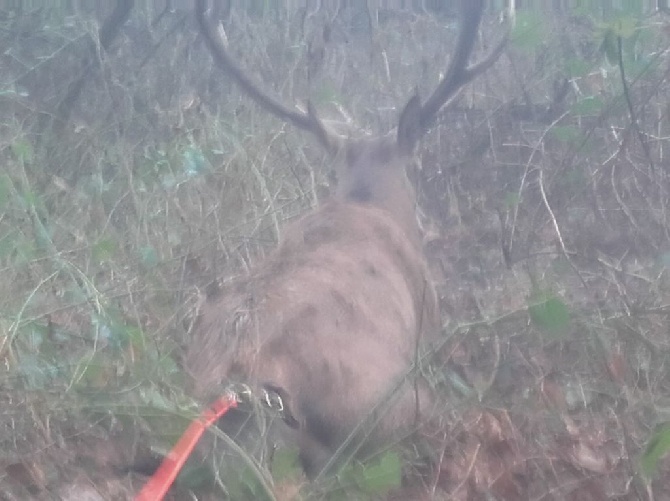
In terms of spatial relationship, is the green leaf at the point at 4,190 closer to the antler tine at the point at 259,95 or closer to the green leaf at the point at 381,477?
the antler tine at the point at 259,95

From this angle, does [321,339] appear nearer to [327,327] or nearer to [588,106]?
[327,327]

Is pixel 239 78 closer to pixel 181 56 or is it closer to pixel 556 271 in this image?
pixel 556 271

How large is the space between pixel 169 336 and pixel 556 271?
1.85 metres

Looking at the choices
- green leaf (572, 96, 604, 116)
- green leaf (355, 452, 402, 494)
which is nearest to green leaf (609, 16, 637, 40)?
green leaf (572, 96, 604, 116)

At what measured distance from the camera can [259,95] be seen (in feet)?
17.3

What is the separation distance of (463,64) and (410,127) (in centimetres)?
41

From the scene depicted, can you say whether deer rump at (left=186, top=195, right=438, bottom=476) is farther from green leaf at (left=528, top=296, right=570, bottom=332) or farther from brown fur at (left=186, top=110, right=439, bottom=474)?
green leaf at (left=528, top=296, right=570, bottom=332)

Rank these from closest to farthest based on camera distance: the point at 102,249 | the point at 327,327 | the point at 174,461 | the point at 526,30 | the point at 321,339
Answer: the point at 174,461, the point at 321,339, the point at 327,327, the point at 102,249, the point at 526,30

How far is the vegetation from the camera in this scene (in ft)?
9.07

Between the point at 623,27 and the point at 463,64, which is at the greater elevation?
the point at 623,27

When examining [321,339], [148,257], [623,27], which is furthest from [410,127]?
[321,339]

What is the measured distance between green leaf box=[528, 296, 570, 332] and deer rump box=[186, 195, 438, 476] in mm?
424

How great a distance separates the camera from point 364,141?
17.2 ft

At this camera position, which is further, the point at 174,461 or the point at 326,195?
the point at 326,195
